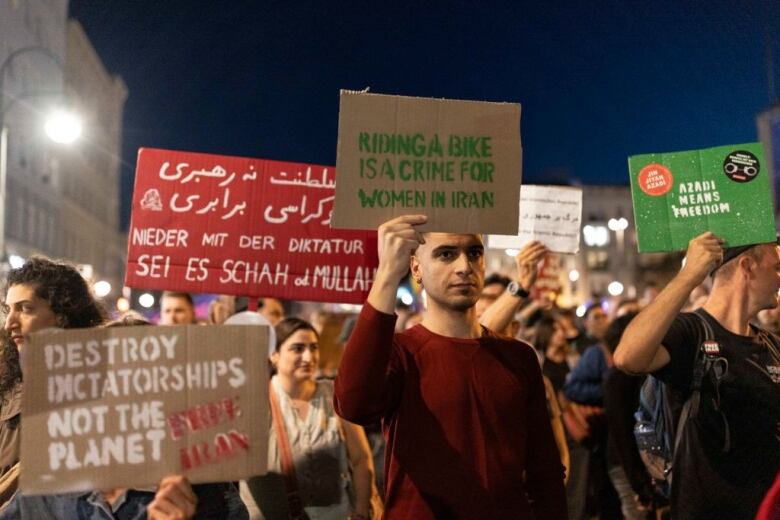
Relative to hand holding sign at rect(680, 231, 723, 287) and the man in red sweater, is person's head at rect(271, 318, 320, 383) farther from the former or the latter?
hand holding sign at rect(680, 231, 723, 287)

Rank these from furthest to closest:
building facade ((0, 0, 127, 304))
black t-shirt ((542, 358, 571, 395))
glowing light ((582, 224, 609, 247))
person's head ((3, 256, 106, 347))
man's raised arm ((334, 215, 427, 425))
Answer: glowing light ((582, 224, 609, 247)) < building facade ((0, 0, 127, 304)) < black t-shirt ((542, 358, 571, 395)) < person's head ((3, 256, 106, 347)) < man's raised arm ((334, 215, 427, 425))

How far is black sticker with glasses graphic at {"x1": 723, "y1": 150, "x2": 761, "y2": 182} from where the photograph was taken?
4.08 metres

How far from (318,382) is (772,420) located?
3023mm

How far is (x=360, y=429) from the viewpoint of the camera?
5.77 m

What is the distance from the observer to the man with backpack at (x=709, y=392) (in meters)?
3.78

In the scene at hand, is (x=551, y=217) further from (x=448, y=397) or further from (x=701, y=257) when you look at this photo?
(x=448, y=397)

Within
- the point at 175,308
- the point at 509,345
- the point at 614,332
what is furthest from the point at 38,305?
the point at 614,332

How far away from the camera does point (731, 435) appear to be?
12.7 feet

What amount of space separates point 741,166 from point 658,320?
936 mm

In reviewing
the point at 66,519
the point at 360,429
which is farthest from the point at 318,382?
the point at 66,519

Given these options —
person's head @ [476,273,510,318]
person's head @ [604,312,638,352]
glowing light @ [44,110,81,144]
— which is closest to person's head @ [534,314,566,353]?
person's head @ [604,312,638,352]

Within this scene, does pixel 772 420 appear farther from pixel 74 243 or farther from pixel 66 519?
pixel 74 243

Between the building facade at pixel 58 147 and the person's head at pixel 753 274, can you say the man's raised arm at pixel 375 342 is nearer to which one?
the person's head at pixel 753 274

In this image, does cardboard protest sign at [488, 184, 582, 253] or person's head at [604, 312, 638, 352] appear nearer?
cardboard protest sign at [488, 184, 582, 253]
